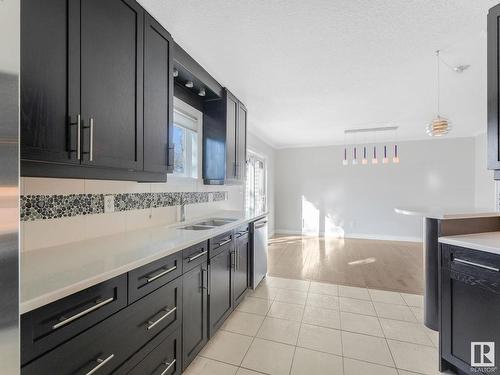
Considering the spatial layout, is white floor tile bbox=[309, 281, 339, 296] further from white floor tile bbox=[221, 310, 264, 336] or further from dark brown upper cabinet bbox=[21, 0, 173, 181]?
dark brown upper cabinet bbox=[21, 0, 173, 181]

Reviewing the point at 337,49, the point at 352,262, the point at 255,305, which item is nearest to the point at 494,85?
the point at 337,49

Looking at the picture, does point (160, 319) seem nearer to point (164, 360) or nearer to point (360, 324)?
point (164, 360)

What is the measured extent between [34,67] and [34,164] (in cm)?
41

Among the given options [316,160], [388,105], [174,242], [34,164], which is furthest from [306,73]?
[316,160]

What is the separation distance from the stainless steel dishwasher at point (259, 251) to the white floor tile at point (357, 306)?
1.00 metres

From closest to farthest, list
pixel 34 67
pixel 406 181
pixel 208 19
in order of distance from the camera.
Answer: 1. pixel 34 67
2. pixel 208 19
3. pixel 406 181

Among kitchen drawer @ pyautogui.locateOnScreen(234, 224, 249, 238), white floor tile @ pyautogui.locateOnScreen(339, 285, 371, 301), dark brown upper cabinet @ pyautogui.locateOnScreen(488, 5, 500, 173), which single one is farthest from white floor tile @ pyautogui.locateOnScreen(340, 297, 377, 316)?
dark brown upper cabinet @ pyautogui.locateOnScreen(488, 5, 500, 173)

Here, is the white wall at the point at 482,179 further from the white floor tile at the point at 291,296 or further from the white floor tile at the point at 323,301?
the white floor tile at the point at 291,296

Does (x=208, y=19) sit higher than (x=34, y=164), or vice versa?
(x=208, y=19)

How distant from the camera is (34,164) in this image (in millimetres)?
1040

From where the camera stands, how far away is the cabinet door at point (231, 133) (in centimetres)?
302

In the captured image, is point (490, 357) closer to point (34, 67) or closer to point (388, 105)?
point (34, 67)

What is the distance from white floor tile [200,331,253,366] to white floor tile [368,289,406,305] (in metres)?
1.70

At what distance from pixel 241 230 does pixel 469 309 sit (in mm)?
1849
